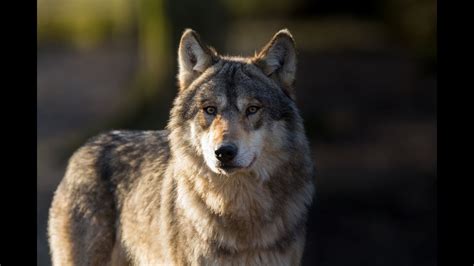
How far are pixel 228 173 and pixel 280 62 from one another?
1225 mm

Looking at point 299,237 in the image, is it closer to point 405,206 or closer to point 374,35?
point 405,206

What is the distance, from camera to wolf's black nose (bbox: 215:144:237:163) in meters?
7.20

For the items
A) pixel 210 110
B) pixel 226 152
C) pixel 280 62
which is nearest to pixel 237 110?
pixel 210 110

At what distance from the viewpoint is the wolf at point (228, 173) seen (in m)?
7.56

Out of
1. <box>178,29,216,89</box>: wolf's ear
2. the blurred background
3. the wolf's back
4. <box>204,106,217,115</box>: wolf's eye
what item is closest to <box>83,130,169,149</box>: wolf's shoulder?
the wolf's back

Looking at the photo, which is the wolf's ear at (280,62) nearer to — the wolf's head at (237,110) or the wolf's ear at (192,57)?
the wolf's head at (237,110)

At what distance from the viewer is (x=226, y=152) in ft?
23.6

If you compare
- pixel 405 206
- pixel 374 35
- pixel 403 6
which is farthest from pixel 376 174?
pixel 374 35

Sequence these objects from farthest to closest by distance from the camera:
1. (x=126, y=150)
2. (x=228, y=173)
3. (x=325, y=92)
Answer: (x=325, y=92), (x=126, y=150), (x=228, y=173)

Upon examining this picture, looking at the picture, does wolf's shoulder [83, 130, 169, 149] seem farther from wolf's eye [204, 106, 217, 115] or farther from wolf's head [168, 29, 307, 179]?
wolf's eye [204, 106, 217, 115]

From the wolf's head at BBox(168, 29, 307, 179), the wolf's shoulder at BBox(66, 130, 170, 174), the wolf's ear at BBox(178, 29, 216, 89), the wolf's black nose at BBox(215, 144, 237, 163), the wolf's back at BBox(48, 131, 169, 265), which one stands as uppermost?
the wolf's ear at BBox(178, 29, 216, 89)

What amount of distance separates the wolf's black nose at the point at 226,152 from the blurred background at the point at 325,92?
6.02 meters

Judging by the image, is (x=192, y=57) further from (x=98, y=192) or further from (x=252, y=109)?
(x=98, y=192)

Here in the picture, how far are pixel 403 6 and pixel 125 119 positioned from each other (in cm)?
899
